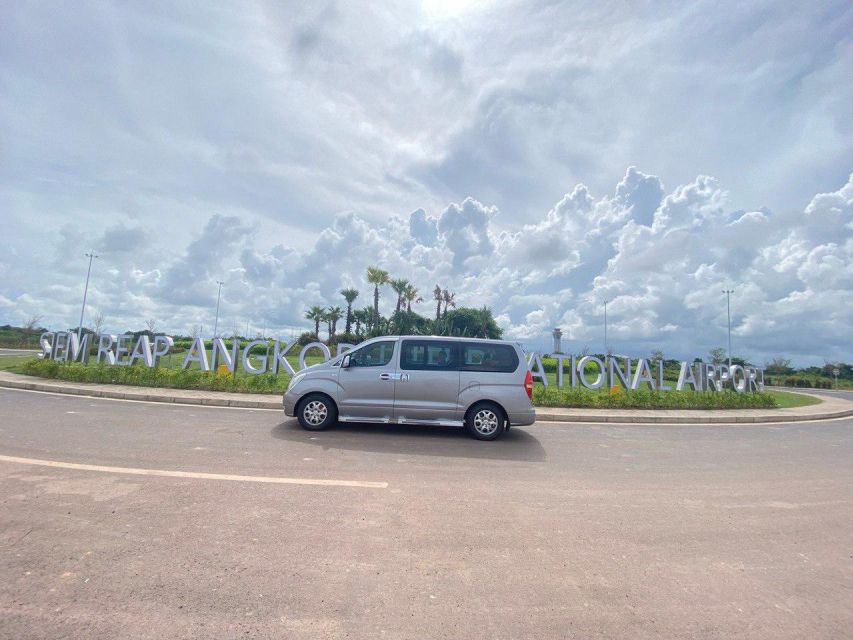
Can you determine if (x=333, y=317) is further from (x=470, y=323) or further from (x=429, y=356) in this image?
(x=429, y=356)

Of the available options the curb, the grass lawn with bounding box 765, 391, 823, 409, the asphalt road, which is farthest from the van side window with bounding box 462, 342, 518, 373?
the grass lawn with bounding box 765, 391, 823, 409

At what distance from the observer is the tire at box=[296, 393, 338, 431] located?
28.4 feet

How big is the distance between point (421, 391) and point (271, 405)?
5.16 m

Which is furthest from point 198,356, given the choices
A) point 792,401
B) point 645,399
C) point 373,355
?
point 792,401

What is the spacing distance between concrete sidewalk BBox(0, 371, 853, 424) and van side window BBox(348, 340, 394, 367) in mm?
3989

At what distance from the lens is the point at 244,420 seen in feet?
32.1

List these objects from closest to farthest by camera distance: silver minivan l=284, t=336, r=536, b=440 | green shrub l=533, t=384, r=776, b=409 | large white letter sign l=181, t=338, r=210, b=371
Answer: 1. silver minivan l=284, t=336, r=536, b=440
2. green shrub l=533, t=384, r=776, b=409
3. large white letter sign l=181, t=338, r=210, b=371

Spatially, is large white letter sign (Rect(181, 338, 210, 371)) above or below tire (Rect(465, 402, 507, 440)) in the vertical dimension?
above

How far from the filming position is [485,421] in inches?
338

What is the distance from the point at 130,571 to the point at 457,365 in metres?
6.23

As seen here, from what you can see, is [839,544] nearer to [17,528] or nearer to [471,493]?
[471,493]

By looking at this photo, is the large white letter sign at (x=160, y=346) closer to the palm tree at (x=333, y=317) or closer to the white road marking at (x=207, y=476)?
the white road marking at (x=207, y=476)

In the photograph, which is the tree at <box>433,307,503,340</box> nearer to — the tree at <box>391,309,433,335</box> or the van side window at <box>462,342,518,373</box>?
the tree at <box>391,309,433,335</box>

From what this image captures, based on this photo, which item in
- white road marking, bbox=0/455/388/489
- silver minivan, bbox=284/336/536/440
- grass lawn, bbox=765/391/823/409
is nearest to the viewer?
white road marking, bbox=0/455/388/489
